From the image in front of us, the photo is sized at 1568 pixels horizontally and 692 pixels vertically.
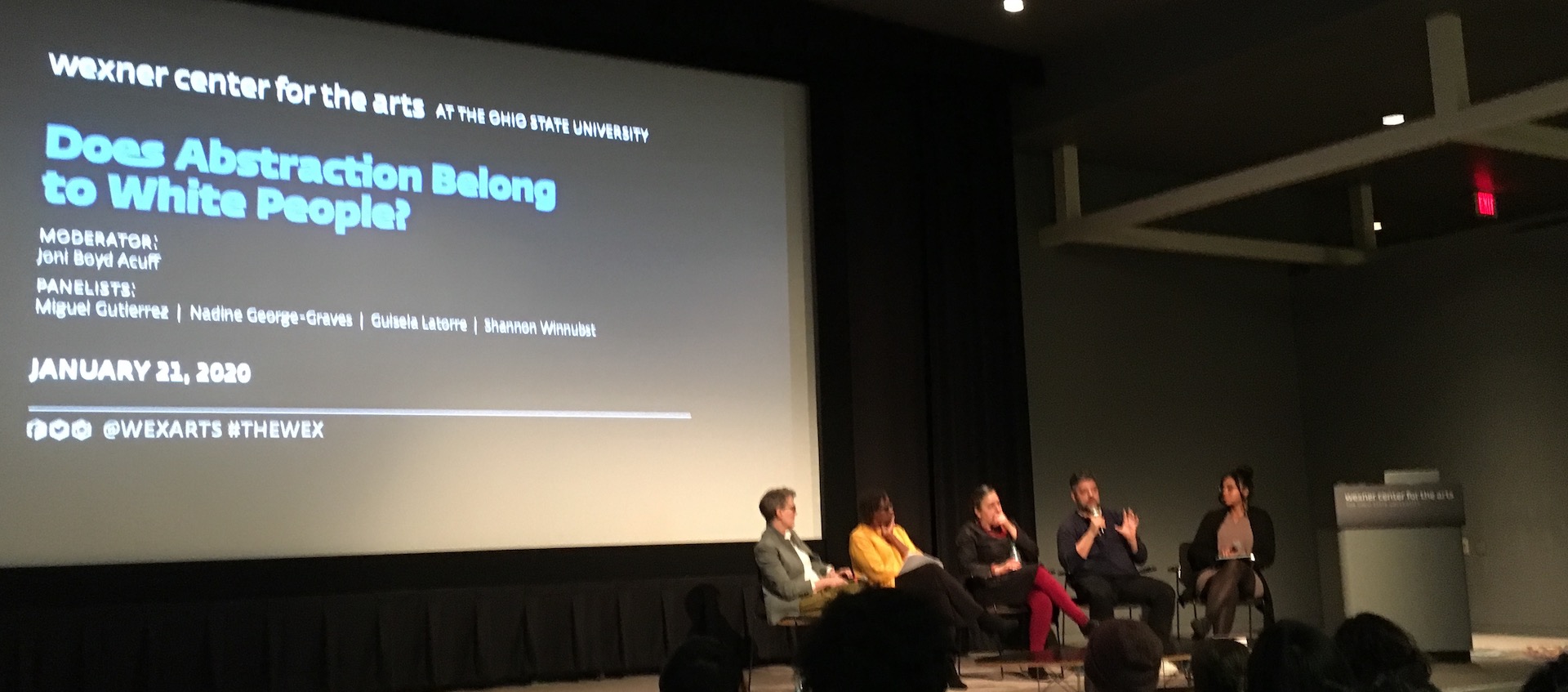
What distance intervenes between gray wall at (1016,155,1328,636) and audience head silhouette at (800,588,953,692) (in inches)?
231

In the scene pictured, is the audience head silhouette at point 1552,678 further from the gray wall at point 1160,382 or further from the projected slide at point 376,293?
the gray wall at point 1160,382

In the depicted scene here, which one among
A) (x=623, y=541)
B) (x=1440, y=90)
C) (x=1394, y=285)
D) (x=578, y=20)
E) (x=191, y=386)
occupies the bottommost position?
(x=623, y=541)

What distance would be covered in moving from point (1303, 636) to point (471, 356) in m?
4.05

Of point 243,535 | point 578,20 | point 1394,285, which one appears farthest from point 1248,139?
point 243,535

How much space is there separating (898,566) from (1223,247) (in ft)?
11.8

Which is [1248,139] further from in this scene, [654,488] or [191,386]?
[191,386]

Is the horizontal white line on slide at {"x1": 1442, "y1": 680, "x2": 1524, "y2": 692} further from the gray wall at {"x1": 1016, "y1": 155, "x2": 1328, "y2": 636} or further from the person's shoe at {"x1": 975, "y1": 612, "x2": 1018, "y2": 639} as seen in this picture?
the gray wall at {"x1": 1016, "y1": 155, "x2": 1328, "y2": 636}

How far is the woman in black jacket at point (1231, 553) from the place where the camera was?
5.58 metres

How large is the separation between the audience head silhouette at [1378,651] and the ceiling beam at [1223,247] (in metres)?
5.18

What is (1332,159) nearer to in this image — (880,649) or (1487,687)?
(1487,687)

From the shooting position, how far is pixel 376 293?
511 cm

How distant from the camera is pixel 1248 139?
7484mm

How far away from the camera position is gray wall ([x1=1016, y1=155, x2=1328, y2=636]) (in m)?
7.48

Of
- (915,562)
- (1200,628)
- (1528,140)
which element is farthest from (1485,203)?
(915,562)
